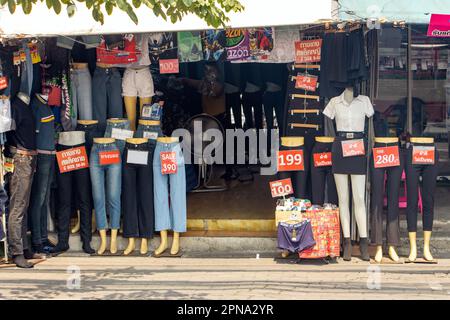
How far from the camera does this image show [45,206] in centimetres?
927

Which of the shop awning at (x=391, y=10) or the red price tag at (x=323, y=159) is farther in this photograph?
the red price tag at (x=323, y=159)

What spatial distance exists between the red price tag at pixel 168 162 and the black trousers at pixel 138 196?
0.18 meters

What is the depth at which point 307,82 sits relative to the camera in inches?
360

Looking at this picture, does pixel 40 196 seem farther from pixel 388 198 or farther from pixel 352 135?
pixel 388 198

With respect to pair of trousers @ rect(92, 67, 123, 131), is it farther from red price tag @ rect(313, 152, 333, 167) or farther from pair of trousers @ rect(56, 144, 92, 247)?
red price tag @ rect(313, 152, 333, 167)

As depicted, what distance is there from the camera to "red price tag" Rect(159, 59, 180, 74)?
30.5ft

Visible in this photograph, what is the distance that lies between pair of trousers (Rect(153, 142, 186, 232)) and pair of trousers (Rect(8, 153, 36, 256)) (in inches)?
55.4

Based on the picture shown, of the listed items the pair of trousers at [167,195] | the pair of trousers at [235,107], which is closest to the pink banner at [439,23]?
the pair of trousers at [167,195]

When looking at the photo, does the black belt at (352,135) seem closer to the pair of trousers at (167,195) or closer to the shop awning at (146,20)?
the shop awning at (146,20)

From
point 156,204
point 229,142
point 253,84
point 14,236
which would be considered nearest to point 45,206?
point 14,236

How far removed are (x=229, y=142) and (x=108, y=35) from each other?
7.89 feet

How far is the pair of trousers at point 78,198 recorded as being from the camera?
30.3ft

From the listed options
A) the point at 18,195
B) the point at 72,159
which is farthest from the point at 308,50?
the point at 18,195


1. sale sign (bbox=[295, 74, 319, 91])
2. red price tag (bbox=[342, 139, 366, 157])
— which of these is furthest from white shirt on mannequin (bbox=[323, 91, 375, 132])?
sale sign (bbox=[295, 74, 319, 91])
